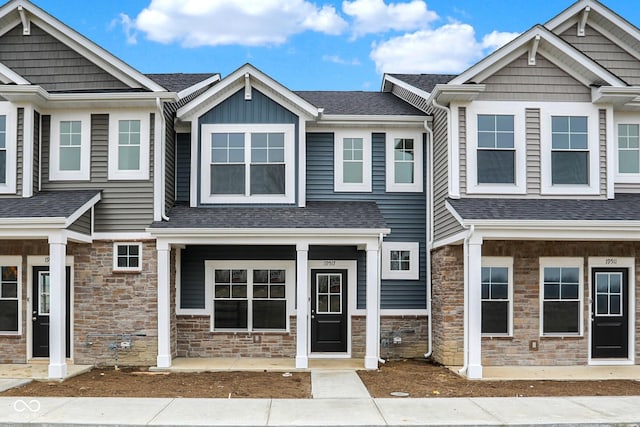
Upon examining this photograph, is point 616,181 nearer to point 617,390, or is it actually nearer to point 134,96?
point 617,390

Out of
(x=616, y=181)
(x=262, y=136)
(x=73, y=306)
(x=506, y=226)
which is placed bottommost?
(x=73, y=306)

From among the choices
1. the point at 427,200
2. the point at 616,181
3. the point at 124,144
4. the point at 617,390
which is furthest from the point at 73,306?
the point at 616,181

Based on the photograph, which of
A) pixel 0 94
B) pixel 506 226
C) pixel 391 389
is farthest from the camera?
pixel 0 94

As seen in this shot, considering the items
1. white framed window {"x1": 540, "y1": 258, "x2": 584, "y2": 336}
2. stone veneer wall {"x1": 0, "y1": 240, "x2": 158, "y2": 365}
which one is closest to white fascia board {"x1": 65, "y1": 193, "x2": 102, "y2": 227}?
stone veneer wall {"x1": 0, "y1": 240, "x2": 158, "y2": 365}

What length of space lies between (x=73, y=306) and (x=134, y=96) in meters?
4.37

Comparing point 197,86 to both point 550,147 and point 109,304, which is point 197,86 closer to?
point 109,304

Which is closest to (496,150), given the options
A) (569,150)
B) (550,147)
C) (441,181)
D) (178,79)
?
(550,147)

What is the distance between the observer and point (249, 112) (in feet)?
48.4

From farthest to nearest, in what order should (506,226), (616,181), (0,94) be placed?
(616,181) < (0,94) < (506,226)

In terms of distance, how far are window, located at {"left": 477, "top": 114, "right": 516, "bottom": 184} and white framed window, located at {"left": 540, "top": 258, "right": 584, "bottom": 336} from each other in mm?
1972

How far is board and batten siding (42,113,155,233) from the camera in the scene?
13805 mm

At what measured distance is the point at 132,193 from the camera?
13844 mm

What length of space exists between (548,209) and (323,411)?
6.22m

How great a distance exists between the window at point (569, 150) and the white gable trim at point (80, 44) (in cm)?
826
